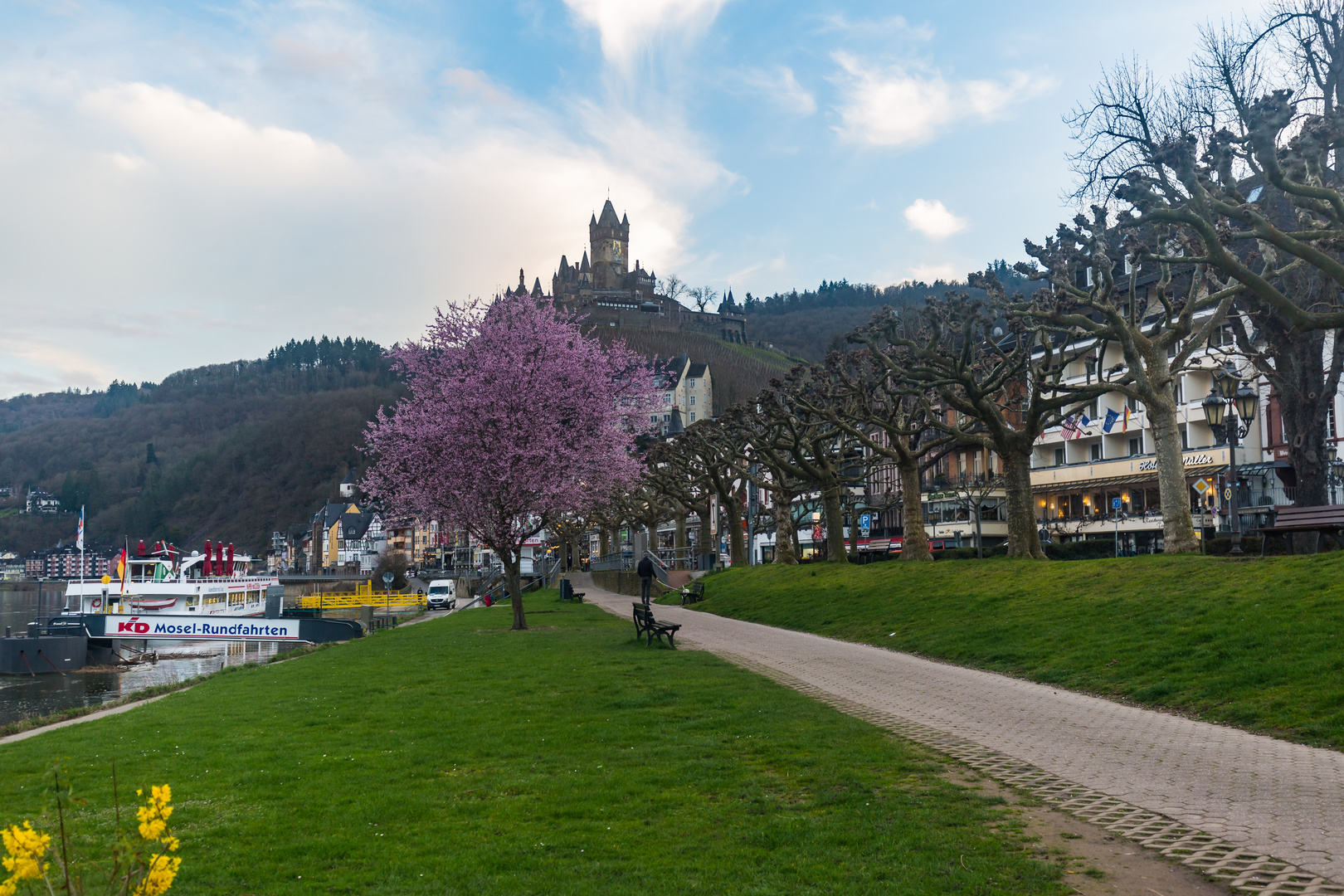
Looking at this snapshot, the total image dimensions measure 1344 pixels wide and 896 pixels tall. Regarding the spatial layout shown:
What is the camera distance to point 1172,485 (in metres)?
24.7

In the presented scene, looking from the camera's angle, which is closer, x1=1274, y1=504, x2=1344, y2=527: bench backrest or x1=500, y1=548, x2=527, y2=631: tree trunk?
x1=1274, y1=504, x2=1344, y2=527: bench backrest

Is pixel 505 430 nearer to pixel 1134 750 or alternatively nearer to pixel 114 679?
pixel 114 679

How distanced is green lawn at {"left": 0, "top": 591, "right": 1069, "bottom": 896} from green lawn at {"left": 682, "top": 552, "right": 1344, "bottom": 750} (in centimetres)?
470

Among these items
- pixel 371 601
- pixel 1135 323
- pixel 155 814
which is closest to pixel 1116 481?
pixel 1135 323

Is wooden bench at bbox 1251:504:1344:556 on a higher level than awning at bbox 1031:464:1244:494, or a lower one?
lower

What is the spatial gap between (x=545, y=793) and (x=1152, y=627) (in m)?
12.1

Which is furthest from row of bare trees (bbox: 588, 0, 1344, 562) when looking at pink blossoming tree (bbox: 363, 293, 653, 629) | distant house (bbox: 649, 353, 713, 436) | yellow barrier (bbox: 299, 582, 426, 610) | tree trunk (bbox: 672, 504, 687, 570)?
distant house (bbox: 649, 353, 713, 436)

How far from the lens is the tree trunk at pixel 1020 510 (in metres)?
29.9

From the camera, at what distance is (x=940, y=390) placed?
102 feet

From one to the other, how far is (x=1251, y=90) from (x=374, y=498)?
32.1 m

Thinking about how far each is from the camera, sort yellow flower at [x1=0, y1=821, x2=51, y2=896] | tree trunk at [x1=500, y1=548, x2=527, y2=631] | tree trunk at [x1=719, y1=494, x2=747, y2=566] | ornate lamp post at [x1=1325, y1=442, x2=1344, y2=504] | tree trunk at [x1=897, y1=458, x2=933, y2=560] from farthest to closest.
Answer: tree trunk at [x1=719, y1=494, x2=747, y2=566] < ornate lamp post at [x1=1325, y1=442, x2=1344, y2=504] < tree trunk at [x1=897, y1=458, x2=933, y2=560] < tree trunk at [x1=500, y1=548, x2=527, y2=631] < yellow flower at [x1=0, y1=821, x2=51, y2=896]

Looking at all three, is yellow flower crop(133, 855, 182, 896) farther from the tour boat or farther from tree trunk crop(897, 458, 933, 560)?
the tour boat

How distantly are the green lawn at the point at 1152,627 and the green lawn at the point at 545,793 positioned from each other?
4.70 m

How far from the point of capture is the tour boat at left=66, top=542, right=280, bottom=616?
53375 millimetres
